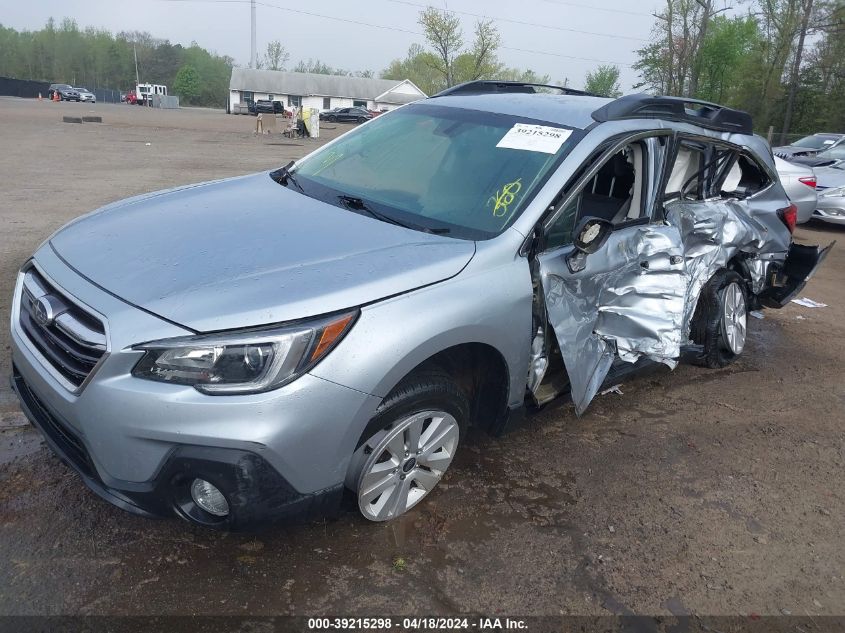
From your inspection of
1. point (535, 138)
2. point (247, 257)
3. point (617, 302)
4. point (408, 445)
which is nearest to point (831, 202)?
point (617, 302)

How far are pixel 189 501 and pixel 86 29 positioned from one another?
161891mm

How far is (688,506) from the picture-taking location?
3.31 metres

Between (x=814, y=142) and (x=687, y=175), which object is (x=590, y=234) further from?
(x=814, y=142)

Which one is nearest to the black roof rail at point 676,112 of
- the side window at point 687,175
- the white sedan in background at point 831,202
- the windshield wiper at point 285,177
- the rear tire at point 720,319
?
the side window at point 687,175

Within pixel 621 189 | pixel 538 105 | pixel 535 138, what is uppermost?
pixel 538 105

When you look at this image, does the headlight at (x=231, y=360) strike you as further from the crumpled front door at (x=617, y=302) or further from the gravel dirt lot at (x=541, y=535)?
the crumpled front door at (x=617, y=302)

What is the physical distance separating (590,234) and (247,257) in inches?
63.8

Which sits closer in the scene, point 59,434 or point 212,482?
point 212,482

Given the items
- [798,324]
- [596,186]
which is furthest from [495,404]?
[798,324]

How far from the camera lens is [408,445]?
2.81 meters

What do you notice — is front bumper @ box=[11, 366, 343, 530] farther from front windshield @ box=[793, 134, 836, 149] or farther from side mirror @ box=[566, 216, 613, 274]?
front windshield @ box=[793, 134, 836, 149]

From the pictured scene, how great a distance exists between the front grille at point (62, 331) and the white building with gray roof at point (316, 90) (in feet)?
279

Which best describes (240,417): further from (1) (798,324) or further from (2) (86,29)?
(2) (86,29)

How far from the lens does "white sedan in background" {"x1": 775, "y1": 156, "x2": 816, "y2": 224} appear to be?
999 cm
